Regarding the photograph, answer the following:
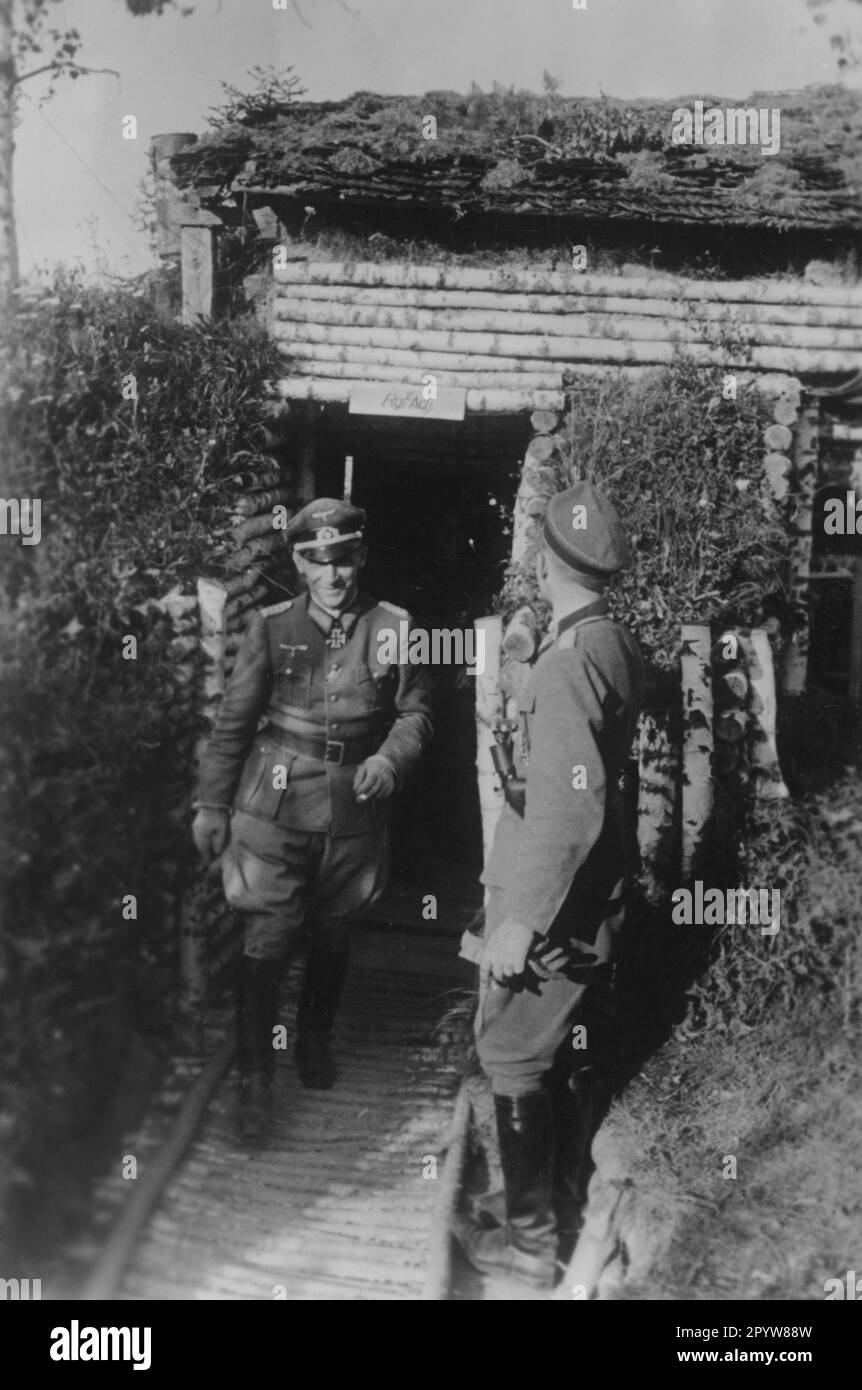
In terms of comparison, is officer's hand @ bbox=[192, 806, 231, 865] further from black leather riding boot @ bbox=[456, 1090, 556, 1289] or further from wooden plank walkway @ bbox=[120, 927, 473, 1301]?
black leather riding boot @ bbox=[456, 1090, 556, 1289]

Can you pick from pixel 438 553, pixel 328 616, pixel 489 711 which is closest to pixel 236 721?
pixel 328 616

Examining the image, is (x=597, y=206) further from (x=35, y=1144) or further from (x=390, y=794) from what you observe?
(x=35, y=1144)

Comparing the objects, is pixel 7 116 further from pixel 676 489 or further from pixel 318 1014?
pixel 318 1014

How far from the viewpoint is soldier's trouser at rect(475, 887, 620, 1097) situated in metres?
3.96

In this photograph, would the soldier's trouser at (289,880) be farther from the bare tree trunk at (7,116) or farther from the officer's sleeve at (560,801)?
the bare tree trunk at (7,116)

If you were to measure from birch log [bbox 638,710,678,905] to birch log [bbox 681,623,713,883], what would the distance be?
0.07m

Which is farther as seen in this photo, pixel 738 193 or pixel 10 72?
pixel 738 193

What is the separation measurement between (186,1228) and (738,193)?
19.1 ft

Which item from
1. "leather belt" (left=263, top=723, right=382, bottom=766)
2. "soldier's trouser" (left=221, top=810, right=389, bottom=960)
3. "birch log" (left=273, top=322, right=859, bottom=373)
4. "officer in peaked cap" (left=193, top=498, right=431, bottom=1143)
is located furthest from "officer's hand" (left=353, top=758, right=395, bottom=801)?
"birch log" (left=273, top=322, right=859, bottom=373)

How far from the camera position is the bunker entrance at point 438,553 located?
6.25 metres

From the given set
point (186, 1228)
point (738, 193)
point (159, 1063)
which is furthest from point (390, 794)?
point (738, 193)

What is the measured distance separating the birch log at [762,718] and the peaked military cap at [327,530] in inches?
82.8

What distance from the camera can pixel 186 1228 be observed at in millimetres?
4230
